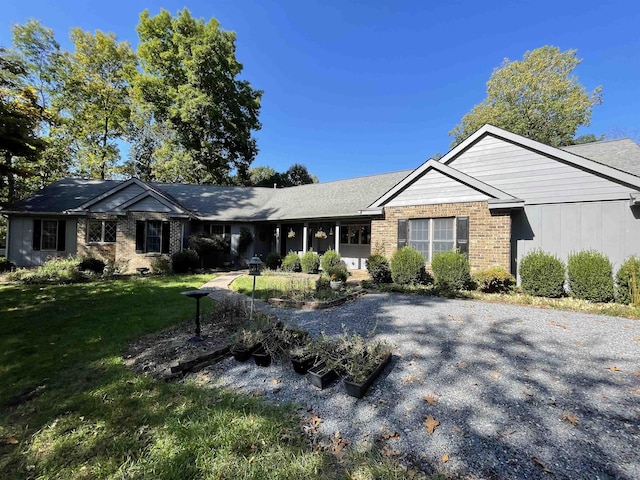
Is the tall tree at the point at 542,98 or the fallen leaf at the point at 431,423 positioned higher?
the tall tree at the point at 542,98

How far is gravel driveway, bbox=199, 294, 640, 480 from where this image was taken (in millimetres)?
2398

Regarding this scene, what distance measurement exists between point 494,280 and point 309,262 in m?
7.41

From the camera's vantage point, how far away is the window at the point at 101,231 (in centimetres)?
1455

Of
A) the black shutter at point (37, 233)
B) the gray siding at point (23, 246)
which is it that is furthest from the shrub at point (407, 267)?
the black shutter at point (37, 233)

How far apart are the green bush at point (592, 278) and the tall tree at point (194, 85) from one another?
83.3 feet

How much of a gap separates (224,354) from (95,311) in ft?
15.2

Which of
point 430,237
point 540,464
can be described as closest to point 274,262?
point 430,237

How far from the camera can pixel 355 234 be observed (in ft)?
52.9

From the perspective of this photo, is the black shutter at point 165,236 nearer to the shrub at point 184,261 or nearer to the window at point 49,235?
the shrub at point 184,261

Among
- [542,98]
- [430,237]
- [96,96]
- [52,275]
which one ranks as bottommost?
[52,275]

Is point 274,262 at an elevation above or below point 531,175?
below

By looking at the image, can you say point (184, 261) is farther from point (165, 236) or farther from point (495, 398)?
point (495, 398)

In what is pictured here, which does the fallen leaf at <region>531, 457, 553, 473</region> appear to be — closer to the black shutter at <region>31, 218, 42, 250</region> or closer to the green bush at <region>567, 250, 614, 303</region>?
the green bush at <region>567, 250, 614, 303</region>

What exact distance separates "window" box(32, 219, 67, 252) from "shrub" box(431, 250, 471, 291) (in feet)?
60.2
